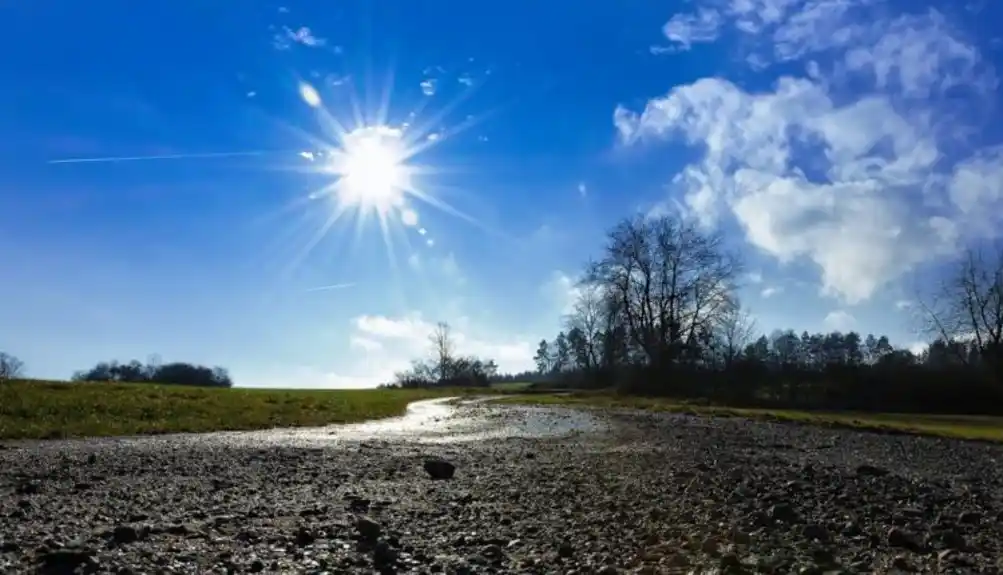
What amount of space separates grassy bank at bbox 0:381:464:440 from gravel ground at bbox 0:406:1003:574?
276 inches

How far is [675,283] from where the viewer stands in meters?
74.3

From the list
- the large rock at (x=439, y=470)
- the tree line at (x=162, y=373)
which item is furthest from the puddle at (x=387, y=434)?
the tree line at (x=162, y=373)

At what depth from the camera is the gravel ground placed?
695 cm

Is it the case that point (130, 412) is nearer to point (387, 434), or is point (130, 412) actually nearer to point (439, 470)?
point (387, 434)

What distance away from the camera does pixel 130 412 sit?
2947 centimetres

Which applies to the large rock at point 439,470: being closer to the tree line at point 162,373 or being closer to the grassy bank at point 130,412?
the grassy bank at point 130,412

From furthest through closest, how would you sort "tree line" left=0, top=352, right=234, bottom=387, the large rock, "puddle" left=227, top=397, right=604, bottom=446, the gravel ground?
"tree line" left=0, top=352, right=234, bottom=387, "puddle" left=227, top=397, right=604, bottom=446, the large rock, the gravel ground

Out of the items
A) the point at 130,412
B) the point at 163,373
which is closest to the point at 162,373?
the point at 163,373

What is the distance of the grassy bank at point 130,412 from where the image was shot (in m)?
24.3

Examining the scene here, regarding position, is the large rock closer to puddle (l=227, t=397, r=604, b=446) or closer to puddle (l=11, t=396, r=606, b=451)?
puddle (l=11, t=396, r=606, b=451)

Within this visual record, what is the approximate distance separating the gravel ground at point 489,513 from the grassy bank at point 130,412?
7021 millimetres

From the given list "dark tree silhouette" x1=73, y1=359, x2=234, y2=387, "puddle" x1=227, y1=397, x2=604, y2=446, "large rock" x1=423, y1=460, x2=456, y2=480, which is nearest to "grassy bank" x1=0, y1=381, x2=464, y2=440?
"puddle" x1=227, y1=397, x2=604, y2=446

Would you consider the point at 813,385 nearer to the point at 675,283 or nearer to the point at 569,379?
the point at 675,283

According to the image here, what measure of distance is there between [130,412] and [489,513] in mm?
24745
